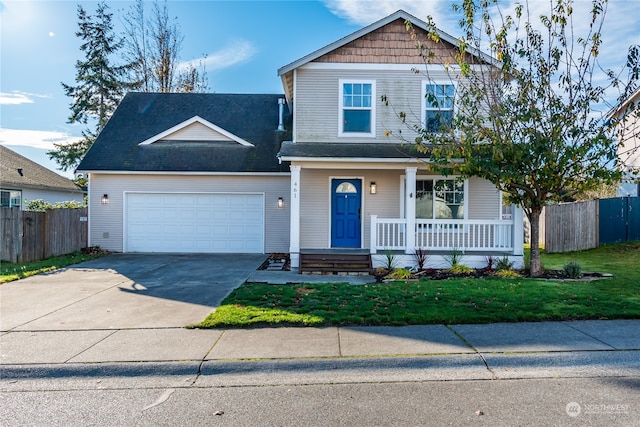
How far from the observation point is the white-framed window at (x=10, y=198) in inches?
749

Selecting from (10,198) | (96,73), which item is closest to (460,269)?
(10,198)

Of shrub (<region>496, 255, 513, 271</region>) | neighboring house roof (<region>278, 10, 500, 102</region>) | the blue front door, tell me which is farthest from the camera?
the blue front door

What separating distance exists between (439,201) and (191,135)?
947 centimetres

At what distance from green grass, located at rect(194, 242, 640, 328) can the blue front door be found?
12.5 ft

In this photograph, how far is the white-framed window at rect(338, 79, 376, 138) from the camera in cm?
1215

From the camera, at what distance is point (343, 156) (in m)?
10.8

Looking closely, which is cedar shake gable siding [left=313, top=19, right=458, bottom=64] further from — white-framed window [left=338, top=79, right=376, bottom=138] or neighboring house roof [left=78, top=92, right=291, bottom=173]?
neighboring house roof [left=78, top=92, right=291, bottom=173]

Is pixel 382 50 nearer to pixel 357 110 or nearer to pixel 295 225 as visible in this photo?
pixel 357 110

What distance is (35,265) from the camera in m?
11.5

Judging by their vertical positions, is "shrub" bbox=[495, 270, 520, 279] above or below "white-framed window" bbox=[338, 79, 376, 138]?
below

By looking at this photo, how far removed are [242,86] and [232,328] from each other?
842 inches

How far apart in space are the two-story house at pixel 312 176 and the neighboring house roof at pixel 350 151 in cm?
5

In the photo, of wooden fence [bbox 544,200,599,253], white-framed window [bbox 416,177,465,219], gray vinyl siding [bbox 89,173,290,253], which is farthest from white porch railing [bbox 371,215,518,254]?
wooden fence [bbox 544,200,599,253]

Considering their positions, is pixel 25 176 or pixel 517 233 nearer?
pixel 517 233
